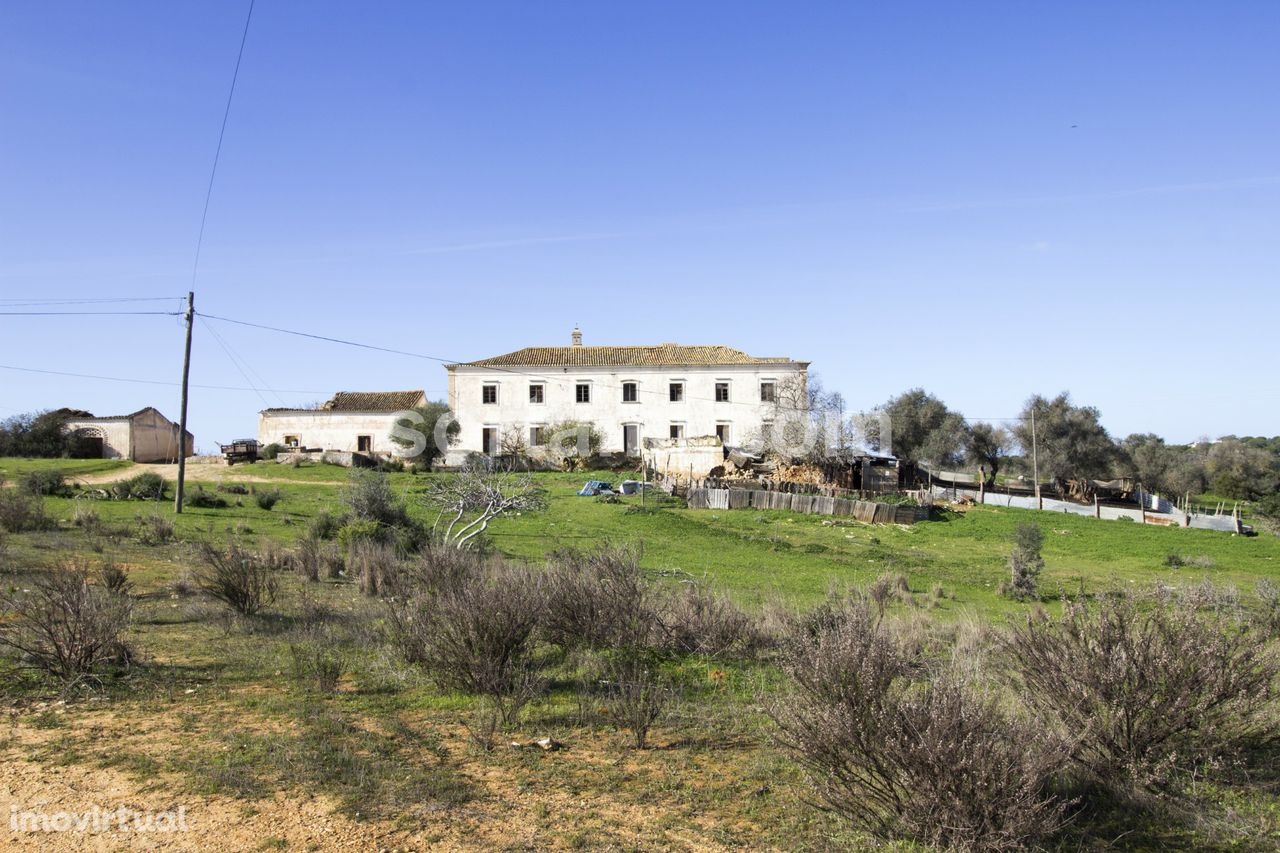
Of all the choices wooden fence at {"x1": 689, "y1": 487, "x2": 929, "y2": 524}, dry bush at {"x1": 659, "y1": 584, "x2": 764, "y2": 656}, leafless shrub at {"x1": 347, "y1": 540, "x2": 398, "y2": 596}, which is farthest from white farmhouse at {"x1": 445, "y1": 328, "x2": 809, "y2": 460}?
dry bush at {"x1": 659, "y1": 584, "x2": 764, "y2": 656}

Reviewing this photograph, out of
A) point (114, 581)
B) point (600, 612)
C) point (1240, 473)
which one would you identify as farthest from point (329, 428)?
point (1240, 473)

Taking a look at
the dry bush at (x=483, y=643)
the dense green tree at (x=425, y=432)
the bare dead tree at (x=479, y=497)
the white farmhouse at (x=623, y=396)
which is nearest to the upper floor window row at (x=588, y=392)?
the white farmhouse at (x=623, y=396)

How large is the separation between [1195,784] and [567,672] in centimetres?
501

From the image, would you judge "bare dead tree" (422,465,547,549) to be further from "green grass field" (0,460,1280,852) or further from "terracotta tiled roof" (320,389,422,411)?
"terracotta tiled roof" (320,389,422,411)

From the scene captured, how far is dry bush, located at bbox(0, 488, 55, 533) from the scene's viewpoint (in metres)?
15.4

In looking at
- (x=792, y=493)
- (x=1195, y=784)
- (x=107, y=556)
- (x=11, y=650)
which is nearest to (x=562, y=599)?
(x=11, y=650)

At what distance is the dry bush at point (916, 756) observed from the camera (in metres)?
4.21

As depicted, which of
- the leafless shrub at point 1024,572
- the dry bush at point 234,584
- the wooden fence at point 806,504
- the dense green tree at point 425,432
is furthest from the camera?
the dense green tree at point 425,432

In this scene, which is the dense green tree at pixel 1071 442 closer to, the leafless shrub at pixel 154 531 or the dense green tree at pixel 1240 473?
the dense green tree at pixel 1240 473

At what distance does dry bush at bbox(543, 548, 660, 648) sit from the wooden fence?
22429mm

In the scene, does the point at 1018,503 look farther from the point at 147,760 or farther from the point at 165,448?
the point at 165,448

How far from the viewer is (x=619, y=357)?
53.6m

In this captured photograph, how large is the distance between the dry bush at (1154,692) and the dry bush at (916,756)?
805 millimetres

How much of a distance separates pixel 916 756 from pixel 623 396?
159ft
